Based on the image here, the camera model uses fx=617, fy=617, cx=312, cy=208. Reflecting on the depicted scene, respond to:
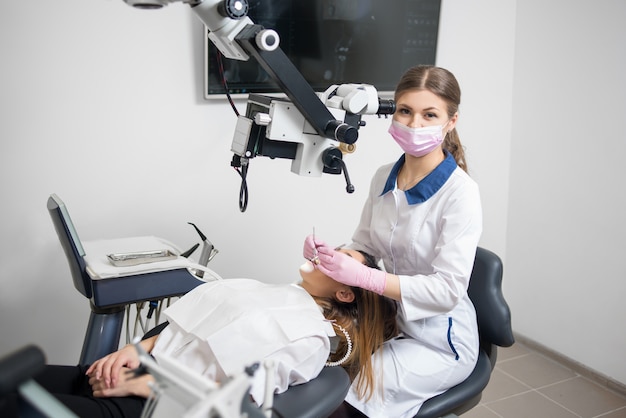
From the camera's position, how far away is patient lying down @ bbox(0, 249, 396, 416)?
1.25m

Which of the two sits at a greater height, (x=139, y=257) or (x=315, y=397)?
(x=139, y=257)

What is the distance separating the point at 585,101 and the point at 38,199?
2.03 m

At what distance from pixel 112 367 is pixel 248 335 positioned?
0.30m

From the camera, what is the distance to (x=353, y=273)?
1.40m

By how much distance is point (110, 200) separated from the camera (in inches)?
80.7

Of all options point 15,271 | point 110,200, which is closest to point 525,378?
point 110,200

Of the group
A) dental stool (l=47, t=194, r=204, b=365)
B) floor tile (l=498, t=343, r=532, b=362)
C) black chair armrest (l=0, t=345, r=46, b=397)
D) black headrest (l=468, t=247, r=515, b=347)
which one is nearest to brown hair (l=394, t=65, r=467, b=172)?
black headrest (l=468, t=247, r=515, b=347)

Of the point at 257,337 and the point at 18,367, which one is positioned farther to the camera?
the point at 257,337

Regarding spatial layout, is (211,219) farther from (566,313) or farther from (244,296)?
(566,313)

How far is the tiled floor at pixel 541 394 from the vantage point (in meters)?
2.24

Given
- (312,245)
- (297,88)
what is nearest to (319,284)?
(312,245)

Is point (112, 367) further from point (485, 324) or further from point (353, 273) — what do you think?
point (485, 324)

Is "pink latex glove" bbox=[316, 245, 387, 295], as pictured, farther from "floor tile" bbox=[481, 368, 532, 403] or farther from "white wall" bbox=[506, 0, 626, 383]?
"white wall" bbox=[506, 0, 626, 383]

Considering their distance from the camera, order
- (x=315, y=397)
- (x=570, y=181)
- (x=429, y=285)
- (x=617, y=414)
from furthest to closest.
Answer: (x=570, y=181) < (x=617, y=414) < (x=429, y=285) < (x=315, y=397)
